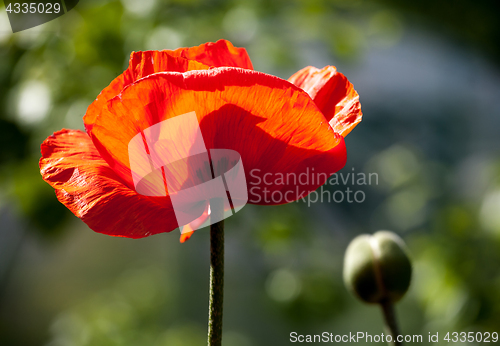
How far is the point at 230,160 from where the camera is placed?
0.27 m

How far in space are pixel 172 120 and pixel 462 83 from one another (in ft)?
7.56

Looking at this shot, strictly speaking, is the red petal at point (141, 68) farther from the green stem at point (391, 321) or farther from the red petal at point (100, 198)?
the green stem at point (391, 321)

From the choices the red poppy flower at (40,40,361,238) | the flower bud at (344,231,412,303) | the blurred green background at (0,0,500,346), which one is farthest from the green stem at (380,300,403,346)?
the blurred green background at (0,0,500,346)

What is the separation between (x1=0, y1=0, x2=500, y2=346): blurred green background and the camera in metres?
0.80

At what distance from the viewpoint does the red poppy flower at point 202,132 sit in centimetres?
25

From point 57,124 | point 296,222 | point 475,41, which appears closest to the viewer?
point 57,124

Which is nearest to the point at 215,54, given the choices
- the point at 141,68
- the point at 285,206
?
the point at 141,68

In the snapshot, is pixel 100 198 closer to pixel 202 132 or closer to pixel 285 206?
pixel 202 132

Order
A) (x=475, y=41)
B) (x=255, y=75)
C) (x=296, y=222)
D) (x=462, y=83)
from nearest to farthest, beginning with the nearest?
(x=255, y=75)
(x=296, y=222)
(x=475, y=41)
(x=462, y=83)

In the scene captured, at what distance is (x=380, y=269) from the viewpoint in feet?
1.30

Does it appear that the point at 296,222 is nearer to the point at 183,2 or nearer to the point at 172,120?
the point at 183,2

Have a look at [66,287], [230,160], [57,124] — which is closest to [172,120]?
[230,160]

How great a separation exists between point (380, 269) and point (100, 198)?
252 mm

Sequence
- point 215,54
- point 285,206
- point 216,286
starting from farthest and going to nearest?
point 285,206 → point 215,54 → point 216,286
